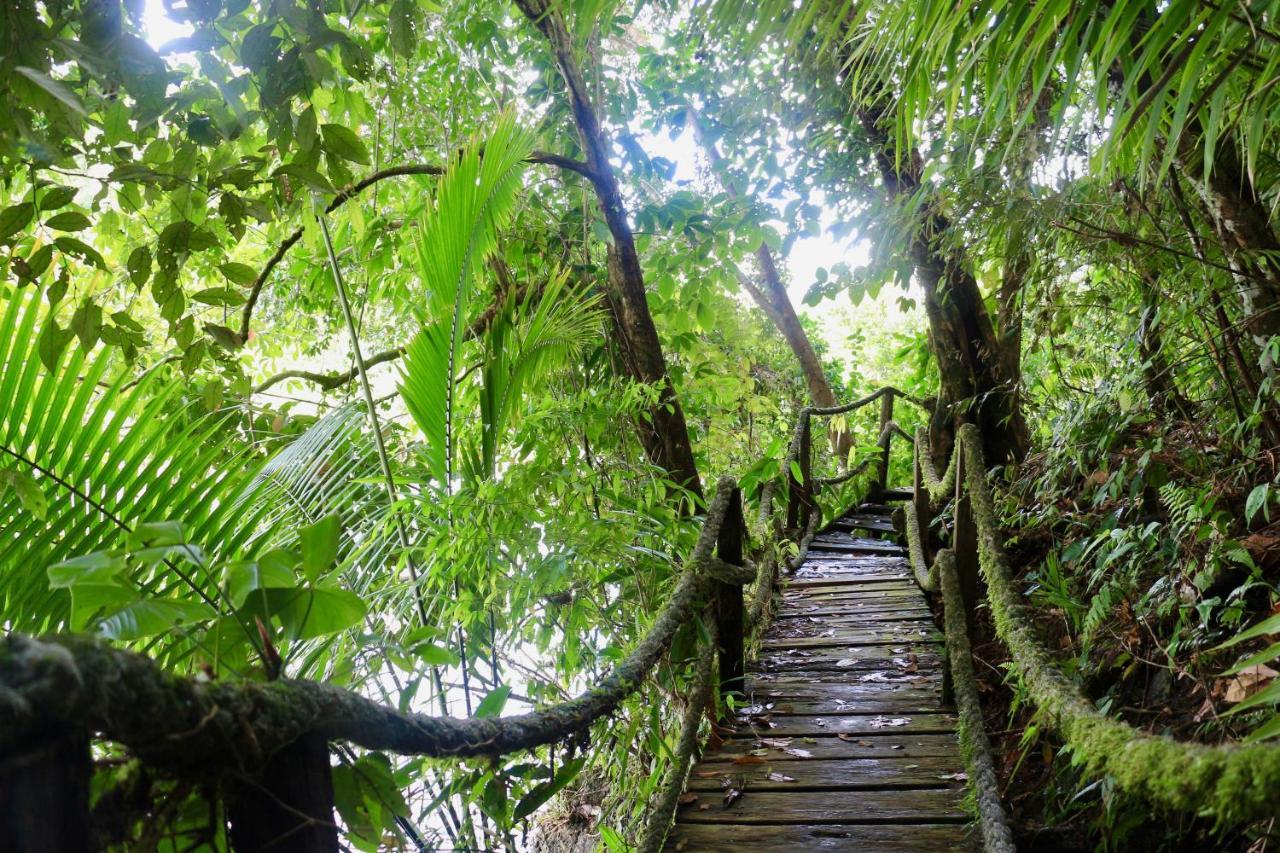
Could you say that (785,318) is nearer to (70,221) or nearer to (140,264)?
(140,264)

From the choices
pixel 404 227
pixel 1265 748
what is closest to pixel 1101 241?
pixel 1265 748

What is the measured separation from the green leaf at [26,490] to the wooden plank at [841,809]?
1.86m

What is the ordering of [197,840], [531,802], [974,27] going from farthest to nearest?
1. [974,27]
2. [531,802]
3. [197,840]

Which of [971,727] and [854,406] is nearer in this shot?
[971,727]

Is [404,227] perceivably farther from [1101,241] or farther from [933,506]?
[933,506]

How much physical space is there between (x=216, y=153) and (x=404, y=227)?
9.02 ft

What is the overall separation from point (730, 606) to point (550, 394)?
1782 millimetres

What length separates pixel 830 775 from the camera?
2.78 m

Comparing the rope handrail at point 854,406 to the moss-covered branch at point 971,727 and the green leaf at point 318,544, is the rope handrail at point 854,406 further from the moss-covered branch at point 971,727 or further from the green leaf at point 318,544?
the green leaf at point 318,544

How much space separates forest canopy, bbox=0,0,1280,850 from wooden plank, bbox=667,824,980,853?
9.2 inches

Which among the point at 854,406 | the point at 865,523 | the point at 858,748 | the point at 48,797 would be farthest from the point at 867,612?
the point at 48,797

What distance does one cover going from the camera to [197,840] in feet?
2.59

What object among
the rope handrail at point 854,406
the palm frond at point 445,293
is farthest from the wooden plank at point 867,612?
the palm frond at point 445,293

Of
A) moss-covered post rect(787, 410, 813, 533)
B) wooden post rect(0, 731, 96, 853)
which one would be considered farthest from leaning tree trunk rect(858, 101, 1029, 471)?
wooden post rect(0, 731, 96, 853)
